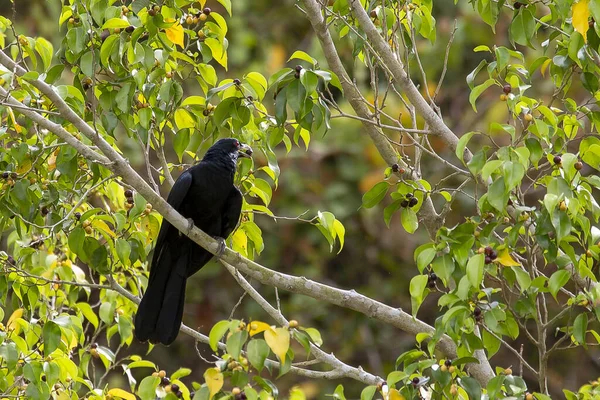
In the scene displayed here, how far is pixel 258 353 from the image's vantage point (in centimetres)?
247

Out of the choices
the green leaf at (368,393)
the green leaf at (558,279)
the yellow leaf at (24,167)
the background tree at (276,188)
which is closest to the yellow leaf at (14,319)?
the background tree at (276,188)

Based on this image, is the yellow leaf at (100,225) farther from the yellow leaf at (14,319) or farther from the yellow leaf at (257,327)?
the yellow leaf at (257,327)

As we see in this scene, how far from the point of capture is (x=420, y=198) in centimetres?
342

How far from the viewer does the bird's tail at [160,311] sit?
4.22 meters

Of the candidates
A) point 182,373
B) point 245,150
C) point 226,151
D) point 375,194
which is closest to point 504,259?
point 375,194

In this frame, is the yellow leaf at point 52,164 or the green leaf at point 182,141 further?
the yellow leaf at point 52,164

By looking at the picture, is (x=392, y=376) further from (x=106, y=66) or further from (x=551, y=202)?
(x=106, y=66)

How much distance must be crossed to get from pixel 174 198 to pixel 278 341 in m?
2.16

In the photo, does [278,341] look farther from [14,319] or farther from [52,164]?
[52,164]

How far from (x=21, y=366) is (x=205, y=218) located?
156cm

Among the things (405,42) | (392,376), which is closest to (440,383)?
(392,376)

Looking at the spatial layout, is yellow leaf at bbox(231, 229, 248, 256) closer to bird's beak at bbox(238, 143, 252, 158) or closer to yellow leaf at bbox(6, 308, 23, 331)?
bird's beak at bbox(238, 143, 252, 158)

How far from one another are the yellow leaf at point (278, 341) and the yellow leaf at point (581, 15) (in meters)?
1.39

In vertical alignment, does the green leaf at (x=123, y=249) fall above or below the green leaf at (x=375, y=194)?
below
